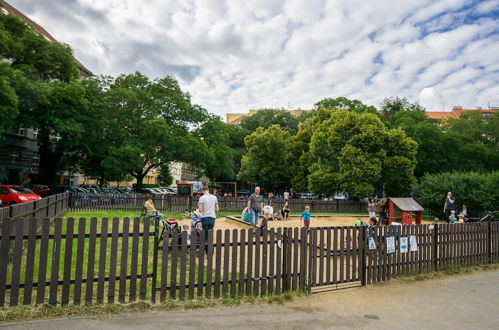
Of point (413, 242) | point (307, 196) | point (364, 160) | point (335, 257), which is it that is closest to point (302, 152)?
point (307, 196)

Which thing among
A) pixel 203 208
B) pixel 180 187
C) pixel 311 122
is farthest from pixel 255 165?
pixel 203 208

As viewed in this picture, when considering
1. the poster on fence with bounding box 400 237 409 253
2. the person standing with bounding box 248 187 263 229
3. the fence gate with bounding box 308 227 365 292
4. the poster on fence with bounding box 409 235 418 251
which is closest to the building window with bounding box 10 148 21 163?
the person standing with bounding box 248 187 263 229

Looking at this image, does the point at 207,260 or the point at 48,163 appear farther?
the point at 48,163

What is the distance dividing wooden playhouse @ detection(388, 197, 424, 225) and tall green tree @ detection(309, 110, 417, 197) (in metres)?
13.0

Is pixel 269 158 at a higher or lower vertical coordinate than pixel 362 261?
higher

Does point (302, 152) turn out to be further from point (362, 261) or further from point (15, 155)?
point (362, 261)

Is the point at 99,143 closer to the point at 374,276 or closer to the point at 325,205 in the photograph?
the point at 325,205

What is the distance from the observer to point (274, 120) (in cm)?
6381

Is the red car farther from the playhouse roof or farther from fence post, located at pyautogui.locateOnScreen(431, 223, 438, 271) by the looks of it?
fence post, located at pyautogui.locateOnScreen(431, 223, 438, 271)

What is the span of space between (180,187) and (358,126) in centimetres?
2152

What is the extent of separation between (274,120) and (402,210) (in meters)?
48.7

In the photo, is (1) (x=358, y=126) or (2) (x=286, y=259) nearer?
(2) (x=286, y=259)

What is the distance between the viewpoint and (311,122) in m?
44.4

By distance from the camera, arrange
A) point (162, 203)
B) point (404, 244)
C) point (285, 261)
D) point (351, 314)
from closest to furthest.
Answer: point (351, 314) → point (285, 261) → point (404, 244) → point (162, 203)
